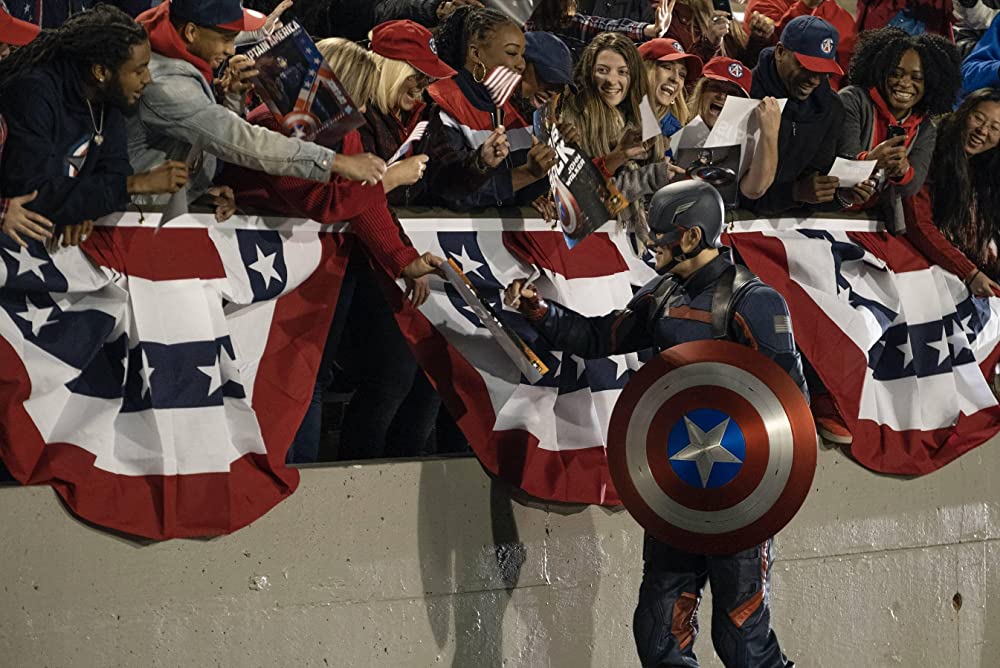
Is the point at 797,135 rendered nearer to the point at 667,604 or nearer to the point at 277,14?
the point at 277,14

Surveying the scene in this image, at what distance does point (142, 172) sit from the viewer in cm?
513

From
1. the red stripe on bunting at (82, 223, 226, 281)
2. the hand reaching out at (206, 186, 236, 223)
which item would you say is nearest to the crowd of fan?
the hand reaching out at (206, 186, 236, 223)

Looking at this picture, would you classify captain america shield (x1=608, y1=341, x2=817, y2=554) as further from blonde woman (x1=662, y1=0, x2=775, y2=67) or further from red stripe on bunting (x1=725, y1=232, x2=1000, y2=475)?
blonde woman (x1=662, y1=0, x2=775, y2=67)

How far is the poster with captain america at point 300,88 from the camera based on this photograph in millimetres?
5047

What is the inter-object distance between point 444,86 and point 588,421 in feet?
4.52

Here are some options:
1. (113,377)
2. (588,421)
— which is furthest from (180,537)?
(588,421)

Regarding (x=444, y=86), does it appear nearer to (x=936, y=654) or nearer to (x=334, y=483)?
(x=334, y=483)

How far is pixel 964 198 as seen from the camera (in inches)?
291

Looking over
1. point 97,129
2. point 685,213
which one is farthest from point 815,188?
point 97,129

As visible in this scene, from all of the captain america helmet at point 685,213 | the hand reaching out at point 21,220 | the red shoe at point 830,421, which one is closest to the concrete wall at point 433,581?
the red shoe at point 830,421

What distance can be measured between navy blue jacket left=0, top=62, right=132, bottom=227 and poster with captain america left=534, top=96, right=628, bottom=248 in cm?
156

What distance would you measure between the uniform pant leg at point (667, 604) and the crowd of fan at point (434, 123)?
1208mm

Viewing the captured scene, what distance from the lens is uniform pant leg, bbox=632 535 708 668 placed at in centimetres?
525

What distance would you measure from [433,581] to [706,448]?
141 cm
